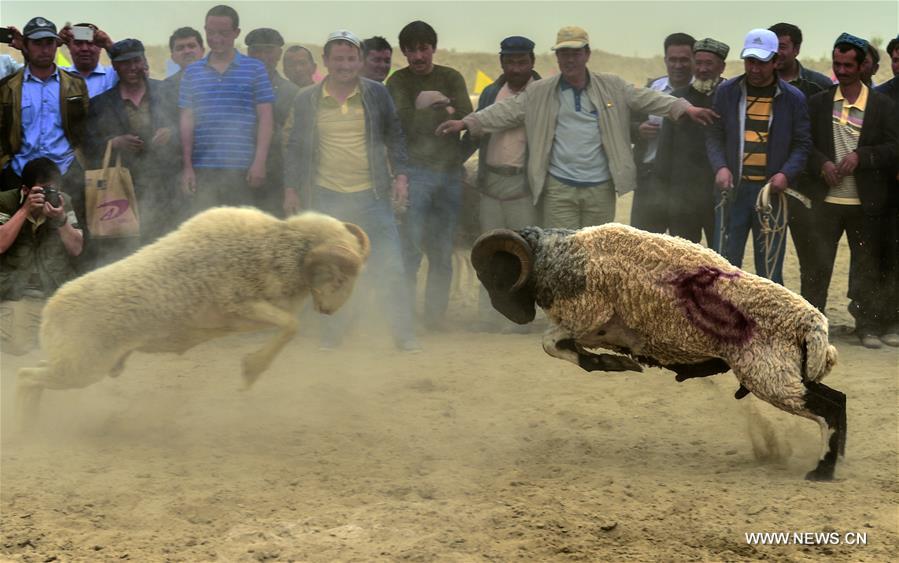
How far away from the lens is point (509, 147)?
30.2 ft

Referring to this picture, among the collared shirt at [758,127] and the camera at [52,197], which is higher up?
the collared shirt at [758,127]

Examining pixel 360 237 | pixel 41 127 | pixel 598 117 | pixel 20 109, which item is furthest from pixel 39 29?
pixel 598 117

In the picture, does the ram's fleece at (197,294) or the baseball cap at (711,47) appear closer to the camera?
the ram's fleece at (197,294)

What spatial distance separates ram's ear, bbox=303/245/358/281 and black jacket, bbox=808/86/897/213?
14.2ft

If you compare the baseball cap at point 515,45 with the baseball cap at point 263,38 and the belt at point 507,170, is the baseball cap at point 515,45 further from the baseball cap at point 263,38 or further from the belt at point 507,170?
the baseball cap at point 263,38

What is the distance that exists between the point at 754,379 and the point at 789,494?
0.60 m

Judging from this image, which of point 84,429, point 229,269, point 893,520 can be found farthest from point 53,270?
point 893,520

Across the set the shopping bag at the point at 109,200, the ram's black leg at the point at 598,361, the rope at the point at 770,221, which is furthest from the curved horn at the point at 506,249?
the shopping bag at the point at 109,200

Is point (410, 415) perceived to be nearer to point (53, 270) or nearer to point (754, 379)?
point (754, 379)

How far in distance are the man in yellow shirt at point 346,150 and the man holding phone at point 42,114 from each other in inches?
67.3

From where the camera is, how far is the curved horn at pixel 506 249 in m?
5.79

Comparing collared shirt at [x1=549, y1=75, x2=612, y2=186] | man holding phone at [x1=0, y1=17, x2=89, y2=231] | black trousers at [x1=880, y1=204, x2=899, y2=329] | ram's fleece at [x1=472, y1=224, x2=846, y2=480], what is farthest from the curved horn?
black trousers at [x1=880, y1=204, x2=899, y2=329]

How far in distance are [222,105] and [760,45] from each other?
4255mm

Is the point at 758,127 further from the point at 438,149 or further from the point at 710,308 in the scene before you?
the point at 710,308
